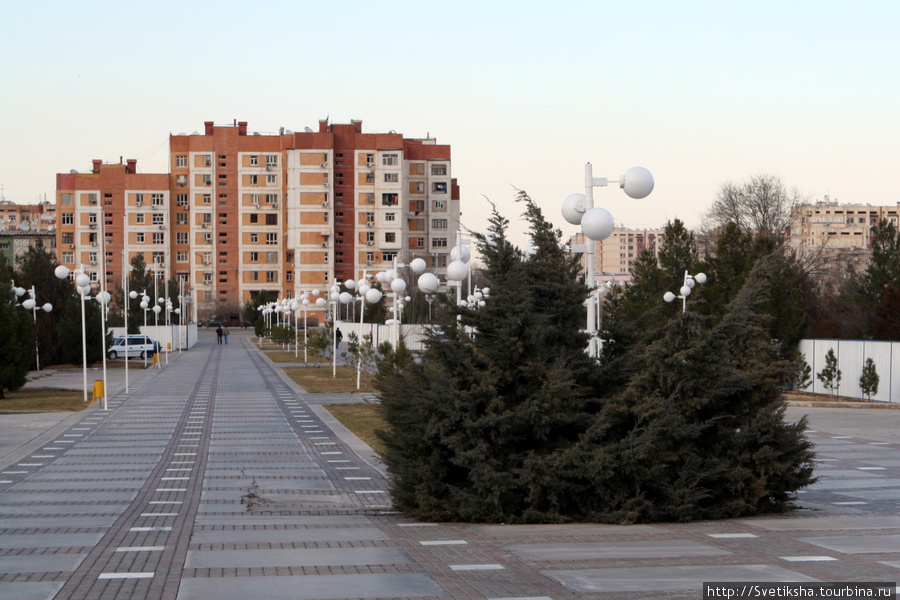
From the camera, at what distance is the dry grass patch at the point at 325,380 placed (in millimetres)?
33906

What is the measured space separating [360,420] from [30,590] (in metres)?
16.0

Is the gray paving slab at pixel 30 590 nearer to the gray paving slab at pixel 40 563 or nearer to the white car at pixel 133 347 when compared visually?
the gray paving slab at pixel 40 563

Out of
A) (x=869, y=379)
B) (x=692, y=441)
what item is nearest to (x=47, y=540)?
(x=692, y=441)

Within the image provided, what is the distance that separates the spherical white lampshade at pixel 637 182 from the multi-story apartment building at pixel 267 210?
3884 inches

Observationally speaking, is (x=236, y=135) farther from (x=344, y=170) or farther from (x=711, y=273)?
(x=711, y=273)

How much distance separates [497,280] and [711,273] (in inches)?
1177

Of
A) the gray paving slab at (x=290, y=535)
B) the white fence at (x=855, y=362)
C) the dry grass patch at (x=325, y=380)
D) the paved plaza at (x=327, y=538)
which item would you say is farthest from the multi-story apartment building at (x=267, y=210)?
the gray paving slab at (x=290, y=535)

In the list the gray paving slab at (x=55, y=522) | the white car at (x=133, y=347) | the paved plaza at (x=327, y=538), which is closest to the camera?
the paved plaza at (x=327, y=538)

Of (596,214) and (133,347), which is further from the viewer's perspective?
(133,347)

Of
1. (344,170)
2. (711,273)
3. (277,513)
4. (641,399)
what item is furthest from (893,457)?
(344,170)

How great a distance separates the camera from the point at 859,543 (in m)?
9.70

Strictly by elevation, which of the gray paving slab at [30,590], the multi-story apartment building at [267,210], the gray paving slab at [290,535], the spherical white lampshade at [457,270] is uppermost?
the multi-story apartment building at [267,210]

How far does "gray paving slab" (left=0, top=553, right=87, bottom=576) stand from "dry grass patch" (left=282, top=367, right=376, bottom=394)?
22337 mm

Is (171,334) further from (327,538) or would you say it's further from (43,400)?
(327,538)
